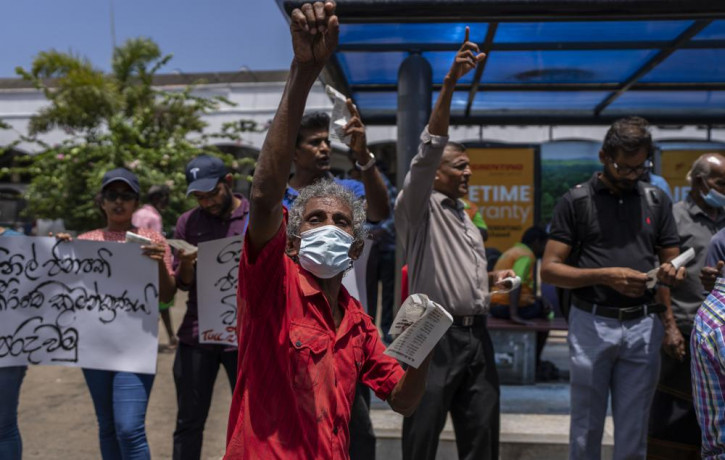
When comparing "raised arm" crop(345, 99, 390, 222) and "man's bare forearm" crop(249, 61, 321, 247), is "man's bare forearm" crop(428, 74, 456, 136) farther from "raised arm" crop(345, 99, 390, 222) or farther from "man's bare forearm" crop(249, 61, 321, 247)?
"man's bare forearm" crop(249, 61, 321, 247)

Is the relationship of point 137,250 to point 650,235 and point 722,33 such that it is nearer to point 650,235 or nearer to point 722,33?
point 650,235

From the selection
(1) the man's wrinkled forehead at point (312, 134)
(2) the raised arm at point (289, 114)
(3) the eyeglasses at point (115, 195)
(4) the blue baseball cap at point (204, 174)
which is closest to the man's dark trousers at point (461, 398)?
(1) the man's wrinkled forehead at point (312, 134)

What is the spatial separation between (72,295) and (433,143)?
2263 mm

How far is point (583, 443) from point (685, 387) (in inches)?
29.5

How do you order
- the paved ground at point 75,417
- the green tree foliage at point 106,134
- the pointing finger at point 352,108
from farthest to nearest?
the green tree foliage at point 106,134 < the paved ground at point 75,417 < the pointing finger at point 352,108

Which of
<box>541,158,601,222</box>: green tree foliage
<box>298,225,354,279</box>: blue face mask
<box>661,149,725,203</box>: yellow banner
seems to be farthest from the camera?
<box>541,158,601,222</box>: green tree foliage

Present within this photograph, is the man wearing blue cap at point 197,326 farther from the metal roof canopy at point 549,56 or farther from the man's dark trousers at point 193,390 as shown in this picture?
the metal roof canopy at point 549,56

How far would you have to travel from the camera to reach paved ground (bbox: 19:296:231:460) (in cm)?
535

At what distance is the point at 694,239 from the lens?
4230 mm

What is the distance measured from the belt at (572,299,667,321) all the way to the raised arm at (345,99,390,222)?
45.8 inches

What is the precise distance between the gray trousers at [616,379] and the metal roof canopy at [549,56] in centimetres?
168

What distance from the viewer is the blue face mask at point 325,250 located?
7.16ft

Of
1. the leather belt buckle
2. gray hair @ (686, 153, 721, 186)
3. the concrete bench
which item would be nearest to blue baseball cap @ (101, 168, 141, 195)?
the leather belt buckle

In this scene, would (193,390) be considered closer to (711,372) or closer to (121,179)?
(121,179)
